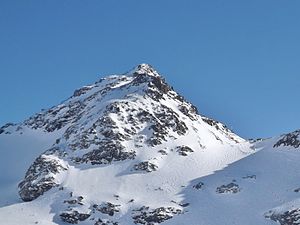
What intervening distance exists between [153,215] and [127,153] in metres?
25.6

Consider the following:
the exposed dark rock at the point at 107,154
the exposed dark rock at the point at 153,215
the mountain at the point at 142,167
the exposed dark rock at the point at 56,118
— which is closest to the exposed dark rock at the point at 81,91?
the exposed dark rock at the point at 56,118

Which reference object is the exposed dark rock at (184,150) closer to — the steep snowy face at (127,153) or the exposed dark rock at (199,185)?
the steep snowy face at (127,153)

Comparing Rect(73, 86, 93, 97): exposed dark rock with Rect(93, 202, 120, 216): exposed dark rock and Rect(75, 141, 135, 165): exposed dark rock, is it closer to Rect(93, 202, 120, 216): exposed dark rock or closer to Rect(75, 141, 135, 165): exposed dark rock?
Rect(75, 141, 135, 165): exposed dark rock

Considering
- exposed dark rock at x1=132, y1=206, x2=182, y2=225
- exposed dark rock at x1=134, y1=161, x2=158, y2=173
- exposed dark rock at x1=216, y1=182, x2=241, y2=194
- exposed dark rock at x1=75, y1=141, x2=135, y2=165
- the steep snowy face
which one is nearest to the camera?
exposed dark rock at x1=132, y1=206, x2=182, y2=225

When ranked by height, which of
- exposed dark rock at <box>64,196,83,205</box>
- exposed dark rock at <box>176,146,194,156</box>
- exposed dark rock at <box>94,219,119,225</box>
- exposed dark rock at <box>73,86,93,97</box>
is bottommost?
exposed dark rock at <box>94,219,119,225</box>

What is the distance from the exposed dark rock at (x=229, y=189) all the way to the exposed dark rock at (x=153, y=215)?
→ 9381 millimetres

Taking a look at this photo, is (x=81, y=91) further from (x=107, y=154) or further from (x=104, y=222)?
(x=104, y=222)

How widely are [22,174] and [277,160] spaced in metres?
50.0

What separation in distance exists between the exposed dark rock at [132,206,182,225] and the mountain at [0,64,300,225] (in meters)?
0.16

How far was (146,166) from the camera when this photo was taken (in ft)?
347

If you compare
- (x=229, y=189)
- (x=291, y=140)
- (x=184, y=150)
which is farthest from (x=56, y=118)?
(x=229, y=189)

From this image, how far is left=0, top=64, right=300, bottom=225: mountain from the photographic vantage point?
87.7 m

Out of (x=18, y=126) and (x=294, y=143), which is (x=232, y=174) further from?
(x=18, y=126)

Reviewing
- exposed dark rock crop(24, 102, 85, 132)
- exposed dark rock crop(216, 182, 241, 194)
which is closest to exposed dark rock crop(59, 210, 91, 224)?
exposed dark rock crop(216, 182, 241, 194)
